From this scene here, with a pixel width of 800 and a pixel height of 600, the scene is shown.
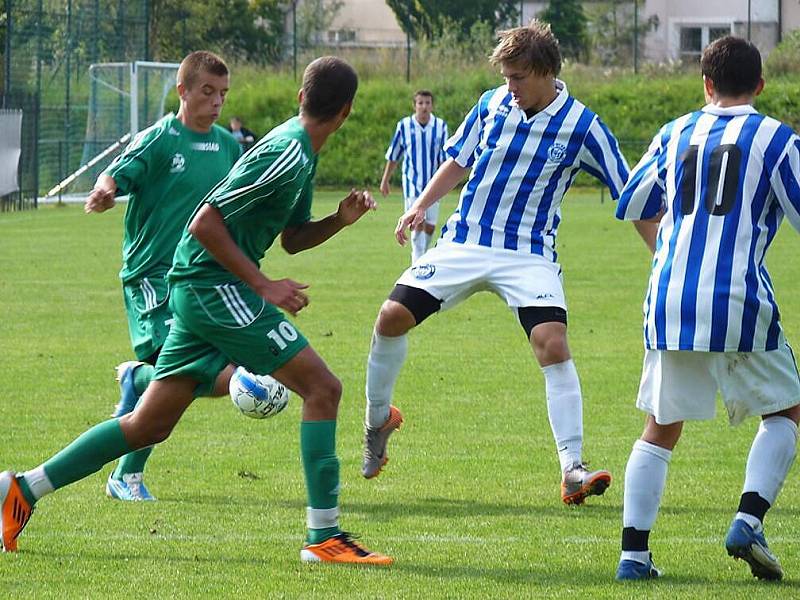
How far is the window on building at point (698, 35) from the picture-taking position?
170 feet

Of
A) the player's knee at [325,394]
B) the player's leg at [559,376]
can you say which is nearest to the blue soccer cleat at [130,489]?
the player's knee at [325,394]

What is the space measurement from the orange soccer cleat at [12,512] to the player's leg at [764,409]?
7.98 ft

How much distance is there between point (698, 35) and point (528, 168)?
49.4 meters

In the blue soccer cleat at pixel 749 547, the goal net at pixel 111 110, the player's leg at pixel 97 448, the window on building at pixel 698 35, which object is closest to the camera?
the blue soccer cleat at pixel 749 547

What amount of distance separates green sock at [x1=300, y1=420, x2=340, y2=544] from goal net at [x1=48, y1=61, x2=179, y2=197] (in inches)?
1080

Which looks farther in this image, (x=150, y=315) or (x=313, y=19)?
(x=313, y=19)

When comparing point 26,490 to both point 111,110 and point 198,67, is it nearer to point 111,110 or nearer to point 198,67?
point 198,67

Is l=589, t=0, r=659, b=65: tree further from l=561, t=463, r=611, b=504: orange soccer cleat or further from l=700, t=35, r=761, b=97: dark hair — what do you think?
l=700, t=35, r=761, b=97: dark hair

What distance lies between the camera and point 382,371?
6.84 meters

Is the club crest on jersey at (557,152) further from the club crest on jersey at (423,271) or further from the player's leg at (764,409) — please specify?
the player's leg at (764,409)

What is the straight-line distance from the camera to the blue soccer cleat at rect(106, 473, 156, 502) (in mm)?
6336

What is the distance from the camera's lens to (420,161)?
20.2m

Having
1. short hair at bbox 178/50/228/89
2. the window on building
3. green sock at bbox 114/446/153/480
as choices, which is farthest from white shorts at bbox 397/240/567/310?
the window on building

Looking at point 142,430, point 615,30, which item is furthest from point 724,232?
point 615,30
